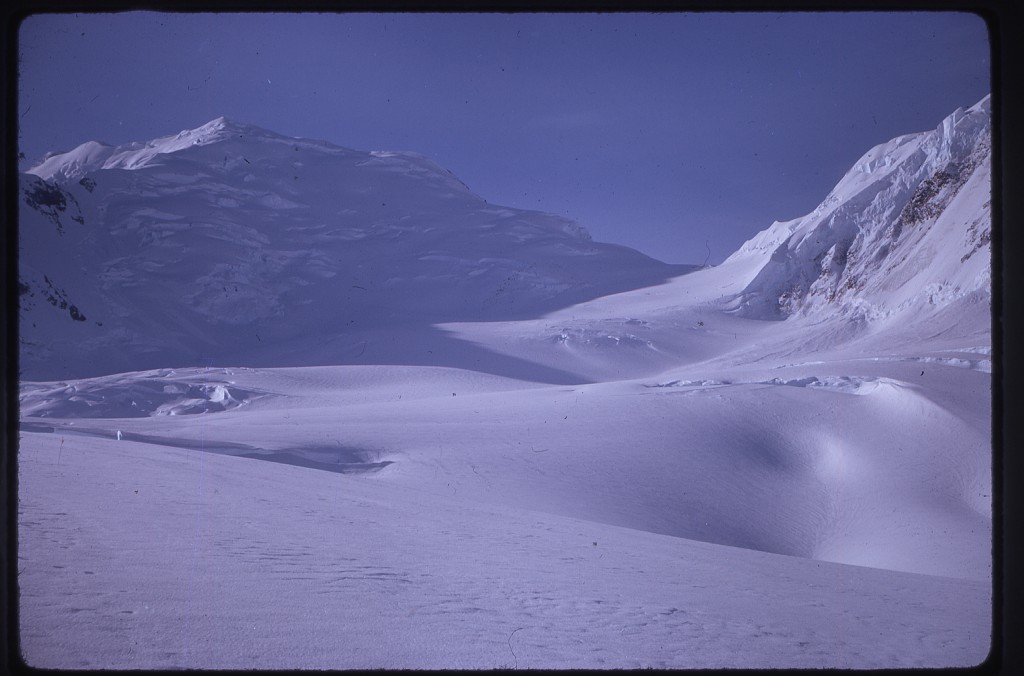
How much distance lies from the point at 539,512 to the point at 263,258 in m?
32.0

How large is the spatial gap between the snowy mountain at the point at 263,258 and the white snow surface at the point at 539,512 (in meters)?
5.02

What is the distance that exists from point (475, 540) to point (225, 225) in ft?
111

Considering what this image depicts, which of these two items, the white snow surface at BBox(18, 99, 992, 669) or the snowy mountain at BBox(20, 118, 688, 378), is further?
the snowy mountain at BBox(20, 118, 688, 378)

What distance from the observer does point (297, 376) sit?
21.2 meters

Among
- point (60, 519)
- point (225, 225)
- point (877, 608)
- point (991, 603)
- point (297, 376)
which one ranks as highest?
point (225, 225)

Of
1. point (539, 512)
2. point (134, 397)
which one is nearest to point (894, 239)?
point (539, 512)

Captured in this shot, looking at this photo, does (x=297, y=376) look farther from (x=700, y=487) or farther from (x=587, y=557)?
(x=587, y=557)

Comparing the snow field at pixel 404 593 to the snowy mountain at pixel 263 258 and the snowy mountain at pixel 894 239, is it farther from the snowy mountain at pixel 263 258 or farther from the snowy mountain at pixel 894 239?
the snowy mountain at pixel 263 258

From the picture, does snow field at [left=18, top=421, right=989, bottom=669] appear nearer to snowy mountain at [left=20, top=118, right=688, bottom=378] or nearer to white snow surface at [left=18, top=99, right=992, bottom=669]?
white snow surface at [left=18, top=99, right=992, bottom=669]

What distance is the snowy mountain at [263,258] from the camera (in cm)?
2561

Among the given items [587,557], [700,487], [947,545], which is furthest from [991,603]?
[700,487]

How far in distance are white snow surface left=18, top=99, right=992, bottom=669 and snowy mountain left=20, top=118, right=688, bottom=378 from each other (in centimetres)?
502

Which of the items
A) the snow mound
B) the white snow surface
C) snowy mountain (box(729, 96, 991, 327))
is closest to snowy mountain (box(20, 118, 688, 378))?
the snow mound

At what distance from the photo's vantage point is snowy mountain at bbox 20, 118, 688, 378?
25609mm
